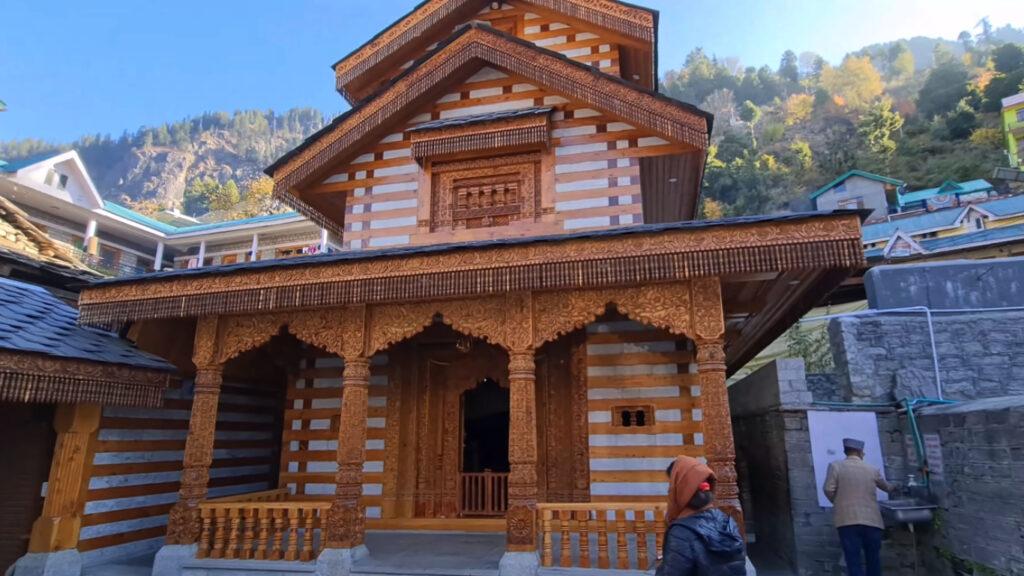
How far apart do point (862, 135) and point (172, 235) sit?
6304 cm

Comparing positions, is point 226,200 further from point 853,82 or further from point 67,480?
point 853,82

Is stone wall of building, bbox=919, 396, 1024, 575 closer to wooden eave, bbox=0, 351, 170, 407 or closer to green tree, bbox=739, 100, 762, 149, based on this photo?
wooden eave, bbox=0, 351, 170, 407

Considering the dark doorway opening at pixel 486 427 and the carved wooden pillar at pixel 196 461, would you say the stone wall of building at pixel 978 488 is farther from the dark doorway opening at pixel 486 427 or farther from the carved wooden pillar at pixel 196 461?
the carved wooden pillar at pixel 196 461

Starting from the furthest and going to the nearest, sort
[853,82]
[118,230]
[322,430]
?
[853,82]
[118,230]
[322,430]

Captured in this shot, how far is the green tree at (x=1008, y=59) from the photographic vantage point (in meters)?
57.8

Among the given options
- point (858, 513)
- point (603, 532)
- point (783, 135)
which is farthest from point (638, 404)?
point (783, 135)

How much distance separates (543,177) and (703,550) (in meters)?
7.61

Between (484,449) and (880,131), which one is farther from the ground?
(880,131)

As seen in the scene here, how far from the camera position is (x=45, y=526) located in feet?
24.9

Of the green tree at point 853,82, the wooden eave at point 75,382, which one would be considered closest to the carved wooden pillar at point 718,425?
the wooden eave at point 75,382

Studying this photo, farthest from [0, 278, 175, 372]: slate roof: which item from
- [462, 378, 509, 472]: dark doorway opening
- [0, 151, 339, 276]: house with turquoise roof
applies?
[0, 151, 339, 276]: house with turquoise roof

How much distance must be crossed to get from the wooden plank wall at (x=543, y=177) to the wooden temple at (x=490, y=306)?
0.04 metres

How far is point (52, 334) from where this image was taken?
786 cm

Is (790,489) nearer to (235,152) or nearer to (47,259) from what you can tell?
(47,259)
